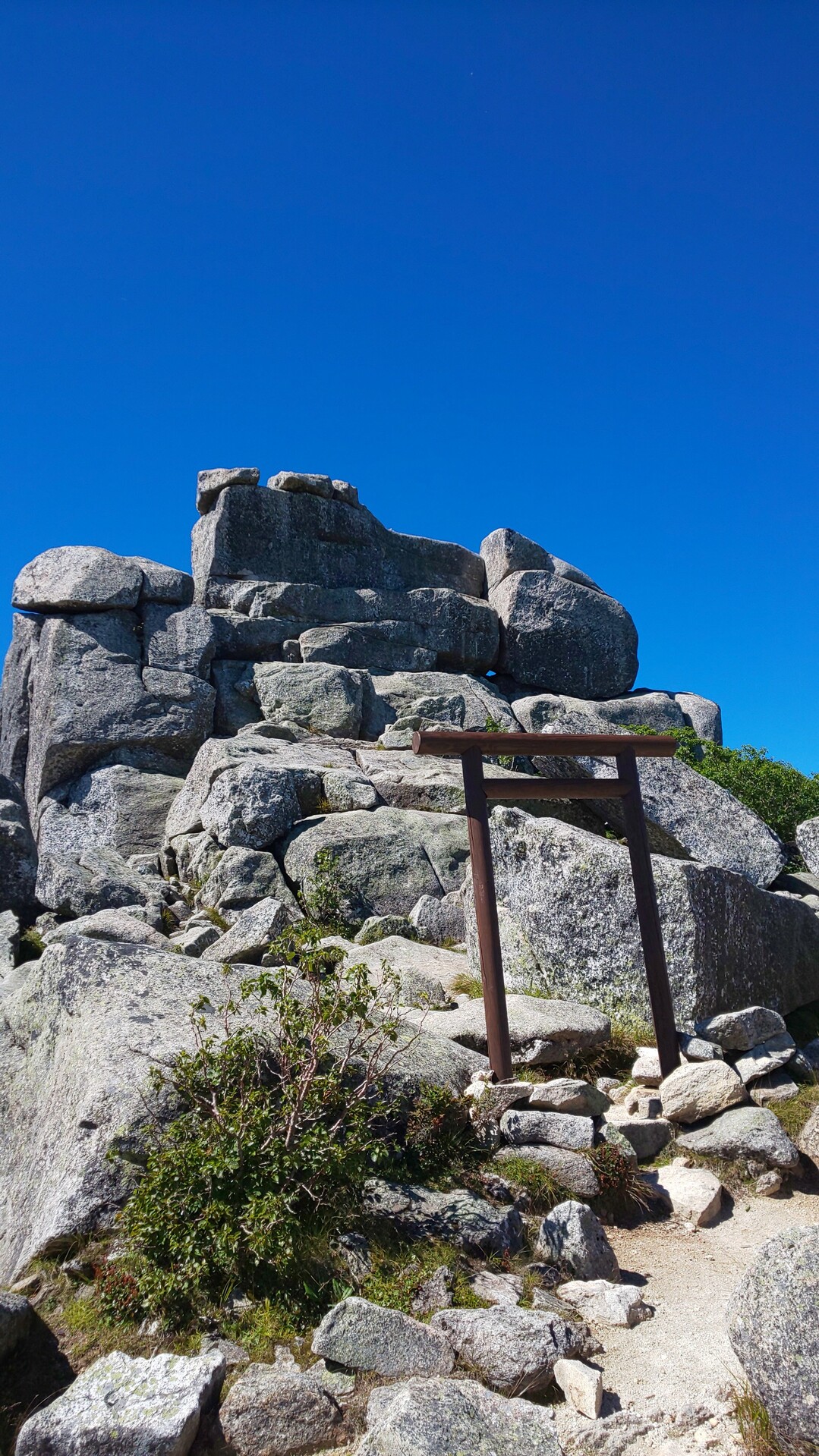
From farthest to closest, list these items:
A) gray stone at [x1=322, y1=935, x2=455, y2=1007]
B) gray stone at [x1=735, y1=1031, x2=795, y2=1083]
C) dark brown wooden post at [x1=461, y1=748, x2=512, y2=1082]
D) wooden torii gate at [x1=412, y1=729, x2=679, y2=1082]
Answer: gray stone at [x1=322, y1=935, x2=455, y2=1007], gray stone at [x1=735, y1=1031, x2=795, y2=1083], wooden torii gate at [x1=412, y1=729, x2=679, y2=1082], dark brown wooden post at [x1=461, y1=748, x2=512, y2=1082]

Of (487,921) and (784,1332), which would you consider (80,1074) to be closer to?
(487,921)

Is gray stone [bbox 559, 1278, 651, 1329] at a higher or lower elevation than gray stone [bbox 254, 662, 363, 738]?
lower

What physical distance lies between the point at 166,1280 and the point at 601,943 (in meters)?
7.24

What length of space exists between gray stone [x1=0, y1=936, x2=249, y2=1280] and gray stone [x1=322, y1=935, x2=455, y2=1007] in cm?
263

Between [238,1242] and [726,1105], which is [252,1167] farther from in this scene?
[726,1105]

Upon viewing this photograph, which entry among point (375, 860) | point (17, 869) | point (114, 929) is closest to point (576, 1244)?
point (114, 929)

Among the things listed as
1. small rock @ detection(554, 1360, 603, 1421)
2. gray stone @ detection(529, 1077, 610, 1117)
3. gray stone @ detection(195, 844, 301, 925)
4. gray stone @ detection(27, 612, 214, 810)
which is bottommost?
small rock @ detection(554, 1360, 603, 1421)

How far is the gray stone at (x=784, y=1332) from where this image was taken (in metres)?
5.11

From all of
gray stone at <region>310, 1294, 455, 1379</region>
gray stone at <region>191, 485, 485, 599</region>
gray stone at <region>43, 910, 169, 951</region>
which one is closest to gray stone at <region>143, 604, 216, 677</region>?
gray stone at <region>191, 485, 485, 599</region>

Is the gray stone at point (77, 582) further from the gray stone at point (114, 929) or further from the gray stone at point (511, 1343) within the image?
the gray stone at point (511, 1343)

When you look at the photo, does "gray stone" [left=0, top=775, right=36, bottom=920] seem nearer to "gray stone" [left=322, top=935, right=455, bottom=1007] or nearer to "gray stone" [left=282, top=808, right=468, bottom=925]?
"gray stone" [left=282, top=808, right=468, bottom=925]

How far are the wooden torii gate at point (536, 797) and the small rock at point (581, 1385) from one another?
3.91 m

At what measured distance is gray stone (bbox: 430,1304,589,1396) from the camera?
6004mm

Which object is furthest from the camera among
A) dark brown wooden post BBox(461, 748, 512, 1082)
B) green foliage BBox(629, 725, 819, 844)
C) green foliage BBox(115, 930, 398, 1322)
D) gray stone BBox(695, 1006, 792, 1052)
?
green foliage BBox(629, 725, 819, 844)
